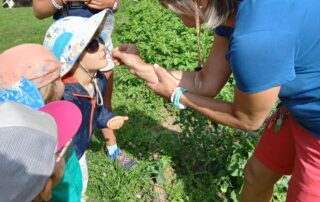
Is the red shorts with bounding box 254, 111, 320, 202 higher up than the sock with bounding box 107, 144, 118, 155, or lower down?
higher up

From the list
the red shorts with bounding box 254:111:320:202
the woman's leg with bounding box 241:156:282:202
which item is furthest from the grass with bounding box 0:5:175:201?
the red shorts with bounding box 254:111:320:202

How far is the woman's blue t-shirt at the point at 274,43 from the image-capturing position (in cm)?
184

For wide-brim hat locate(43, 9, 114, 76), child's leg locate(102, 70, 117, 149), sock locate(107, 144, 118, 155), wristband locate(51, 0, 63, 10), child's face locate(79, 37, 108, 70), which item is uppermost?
wristband locate(51, 0, 63, 10)

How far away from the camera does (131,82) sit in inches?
210

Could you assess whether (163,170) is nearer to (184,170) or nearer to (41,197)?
(184,170)

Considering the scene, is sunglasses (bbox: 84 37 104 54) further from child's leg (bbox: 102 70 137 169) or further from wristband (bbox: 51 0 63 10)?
child's leg (bbox: 102 70 137 169)

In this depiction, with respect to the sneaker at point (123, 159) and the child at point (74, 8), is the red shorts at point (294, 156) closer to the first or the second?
the child at point (74, 8)

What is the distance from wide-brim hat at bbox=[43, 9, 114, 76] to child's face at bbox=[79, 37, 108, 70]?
4.1 inches

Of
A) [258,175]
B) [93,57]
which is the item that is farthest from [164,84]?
[258,175]

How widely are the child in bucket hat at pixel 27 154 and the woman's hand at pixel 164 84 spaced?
3.29 ft

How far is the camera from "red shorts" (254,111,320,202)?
240 centimetres

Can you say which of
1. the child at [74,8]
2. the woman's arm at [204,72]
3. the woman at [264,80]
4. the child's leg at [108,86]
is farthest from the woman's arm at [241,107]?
the child's leg at [108,86]

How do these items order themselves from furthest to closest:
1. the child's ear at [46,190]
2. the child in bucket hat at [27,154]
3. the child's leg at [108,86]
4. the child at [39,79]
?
the child's leg at [108,86] < the child at [39,79] < the child's ear at [46,190] < the child in bucket hat at [27,154]

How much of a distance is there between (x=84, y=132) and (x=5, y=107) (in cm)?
131
